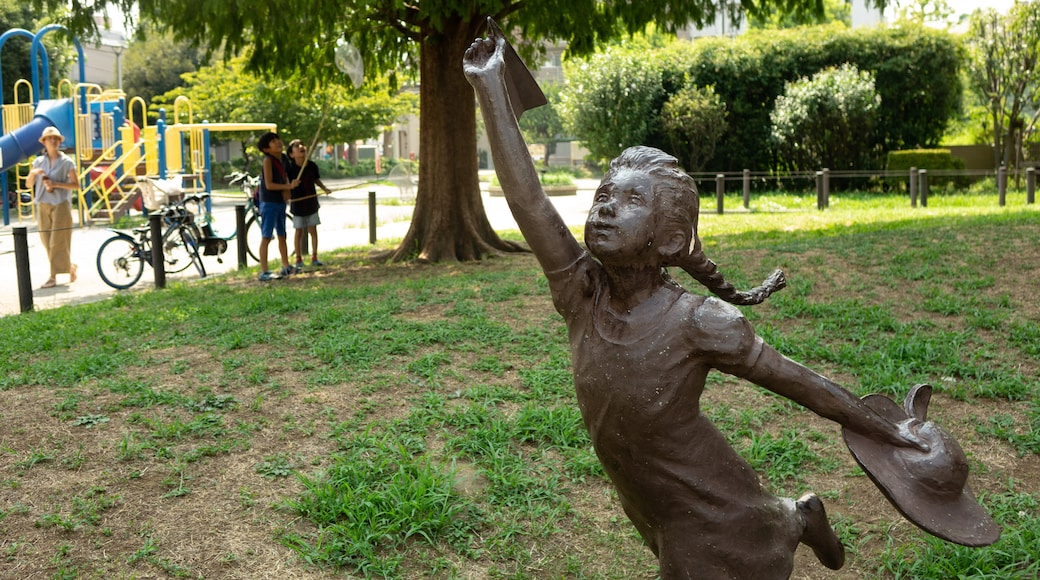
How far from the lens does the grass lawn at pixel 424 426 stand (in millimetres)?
3885

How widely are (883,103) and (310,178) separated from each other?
1762cm

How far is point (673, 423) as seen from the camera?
7.89ft

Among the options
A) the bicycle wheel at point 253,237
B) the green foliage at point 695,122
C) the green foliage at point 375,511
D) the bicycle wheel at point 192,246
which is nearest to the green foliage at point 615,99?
the green foliage at point 695,122

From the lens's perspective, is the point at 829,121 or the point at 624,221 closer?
the point at 624,221

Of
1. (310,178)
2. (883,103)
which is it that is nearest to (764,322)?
(310,178)

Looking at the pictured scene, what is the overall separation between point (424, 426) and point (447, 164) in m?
6.54

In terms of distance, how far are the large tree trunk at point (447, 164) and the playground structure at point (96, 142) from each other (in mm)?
9070

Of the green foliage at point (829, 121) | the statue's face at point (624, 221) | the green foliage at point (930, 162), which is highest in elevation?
the green foliage at point (829, 121)

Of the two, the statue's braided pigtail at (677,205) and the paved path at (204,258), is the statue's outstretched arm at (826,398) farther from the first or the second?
the paved path at (204,258)

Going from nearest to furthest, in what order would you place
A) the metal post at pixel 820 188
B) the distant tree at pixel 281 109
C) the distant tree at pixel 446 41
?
the distant tree at pixel 446 41, the metal post at pixel 820 188, the distant tree at pixel 281 109

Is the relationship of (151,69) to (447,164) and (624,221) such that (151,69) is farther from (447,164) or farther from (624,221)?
(624,221)

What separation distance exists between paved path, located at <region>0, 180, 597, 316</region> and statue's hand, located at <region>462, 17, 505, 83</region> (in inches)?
329

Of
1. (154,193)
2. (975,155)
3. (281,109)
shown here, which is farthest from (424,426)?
(281,109)

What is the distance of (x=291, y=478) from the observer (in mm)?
4527
